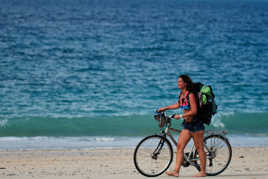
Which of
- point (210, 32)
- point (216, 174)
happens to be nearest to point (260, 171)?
point (216, 174)

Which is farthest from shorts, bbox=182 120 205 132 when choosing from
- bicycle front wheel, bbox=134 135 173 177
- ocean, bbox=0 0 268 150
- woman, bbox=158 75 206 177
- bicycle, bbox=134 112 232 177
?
ocean, bbox=0 0 268 150

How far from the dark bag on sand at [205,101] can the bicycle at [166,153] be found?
52 cm

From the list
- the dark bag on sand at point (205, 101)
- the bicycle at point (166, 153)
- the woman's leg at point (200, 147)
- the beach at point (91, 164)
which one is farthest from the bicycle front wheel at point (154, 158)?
the dark bag on sand at point (205, 101)

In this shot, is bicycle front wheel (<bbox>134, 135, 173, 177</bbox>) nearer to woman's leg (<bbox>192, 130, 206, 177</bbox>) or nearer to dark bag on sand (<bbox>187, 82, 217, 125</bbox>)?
woman's leg (<bbox>192, 130, 206, 177</bbox>)

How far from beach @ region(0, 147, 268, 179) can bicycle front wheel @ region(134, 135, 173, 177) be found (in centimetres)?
14

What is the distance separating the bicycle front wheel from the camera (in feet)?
25.1

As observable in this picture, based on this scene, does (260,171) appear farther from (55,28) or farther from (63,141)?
(55,28)

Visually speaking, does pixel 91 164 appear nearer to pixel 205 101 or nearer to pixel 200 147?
pixel 200 147

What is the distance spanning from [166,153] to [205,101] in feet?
3.75

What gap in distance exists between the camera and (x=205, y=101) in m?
7.18

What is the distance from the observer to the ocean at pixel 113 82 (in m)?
14.9

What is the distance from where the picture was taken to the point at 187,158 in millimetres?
7734

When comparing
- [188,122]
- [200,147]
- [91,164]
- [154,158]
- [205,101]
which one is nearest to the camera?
[205,101]

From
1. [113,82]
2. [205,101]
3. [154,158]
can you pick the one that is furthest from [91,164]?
[113,82]
